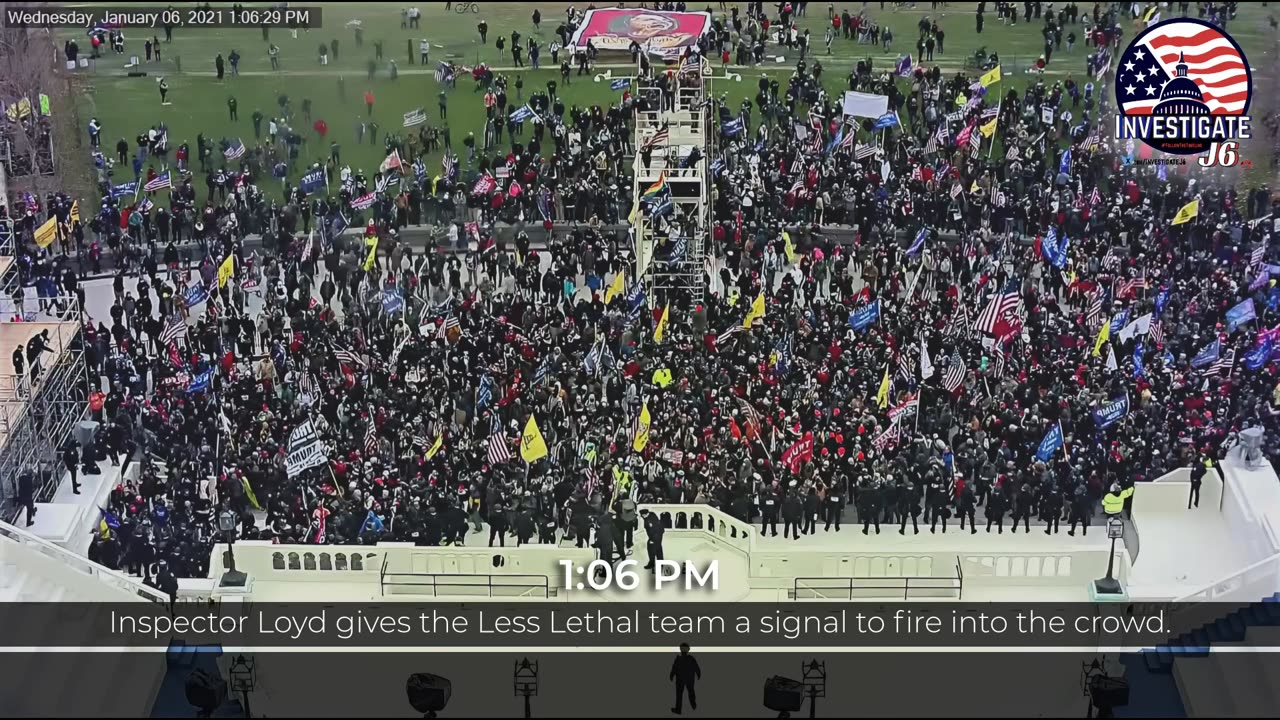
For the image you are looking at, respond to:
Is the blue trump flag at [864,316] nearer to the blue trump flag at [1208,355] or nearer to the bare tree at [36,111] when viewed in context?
the blue trump flag at [1208,355]

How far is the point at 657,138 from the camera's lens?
53.8 metres

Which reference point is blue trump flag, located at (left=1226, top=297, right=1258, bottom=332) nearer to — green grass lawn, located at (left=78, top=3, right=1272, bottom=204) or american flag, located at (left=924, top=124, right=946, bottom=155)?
american flag, located at (left=924, top=124, right=946, bottom=155)

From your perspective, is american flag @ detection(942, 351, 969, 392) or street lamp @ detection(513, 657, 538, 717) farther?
american flag @ detection(942, 351, 969, 392)

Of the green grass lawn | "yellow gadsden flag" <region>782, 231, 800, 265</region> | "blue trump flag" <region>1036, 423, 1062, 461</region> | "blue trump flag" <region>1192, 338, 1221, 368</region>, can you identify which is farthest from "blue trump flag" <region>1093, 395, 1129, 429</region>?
the green grass lawn

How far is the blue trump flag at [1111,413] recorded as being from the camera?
45406 millimetres

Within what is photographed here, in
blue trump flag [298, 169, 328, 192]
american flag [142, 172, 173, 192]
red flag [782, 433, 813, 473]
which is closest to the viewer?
red flag [782, 433, 813, 473]

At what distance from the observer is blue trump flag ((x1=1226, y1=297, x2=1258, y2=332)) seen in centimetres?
4938

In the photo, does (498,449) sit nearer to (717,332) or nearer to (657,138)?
(717,332)

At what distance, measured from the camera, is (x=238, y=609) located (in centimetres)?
4084

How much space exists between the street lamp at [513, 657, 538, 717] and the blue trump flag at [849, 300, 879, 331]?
12740mm

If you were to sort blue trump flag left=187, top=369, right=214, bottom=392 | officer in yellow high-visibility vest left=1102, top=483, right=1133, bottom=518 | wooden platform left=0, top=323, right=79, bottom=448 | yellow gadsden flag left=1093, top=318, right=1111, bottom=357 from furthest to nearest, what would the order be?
1. yellow gadsden flag left=1093, top=318, right=1111, bottom=357
2. blue trump flag left=187, top=369, right=214, bottom=392
3. wooden platform left=0, top=323, right=79, bottom=448
4. officer in yellow high-visibility vest left=1102, top=483, right=1133, bottom=518

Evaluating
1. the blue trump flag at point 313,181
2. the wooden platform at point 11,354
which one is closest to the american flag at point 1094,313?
the blue trump flag at point 313,181

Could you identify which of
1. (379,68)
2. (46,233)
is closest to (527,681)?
(46,233)
